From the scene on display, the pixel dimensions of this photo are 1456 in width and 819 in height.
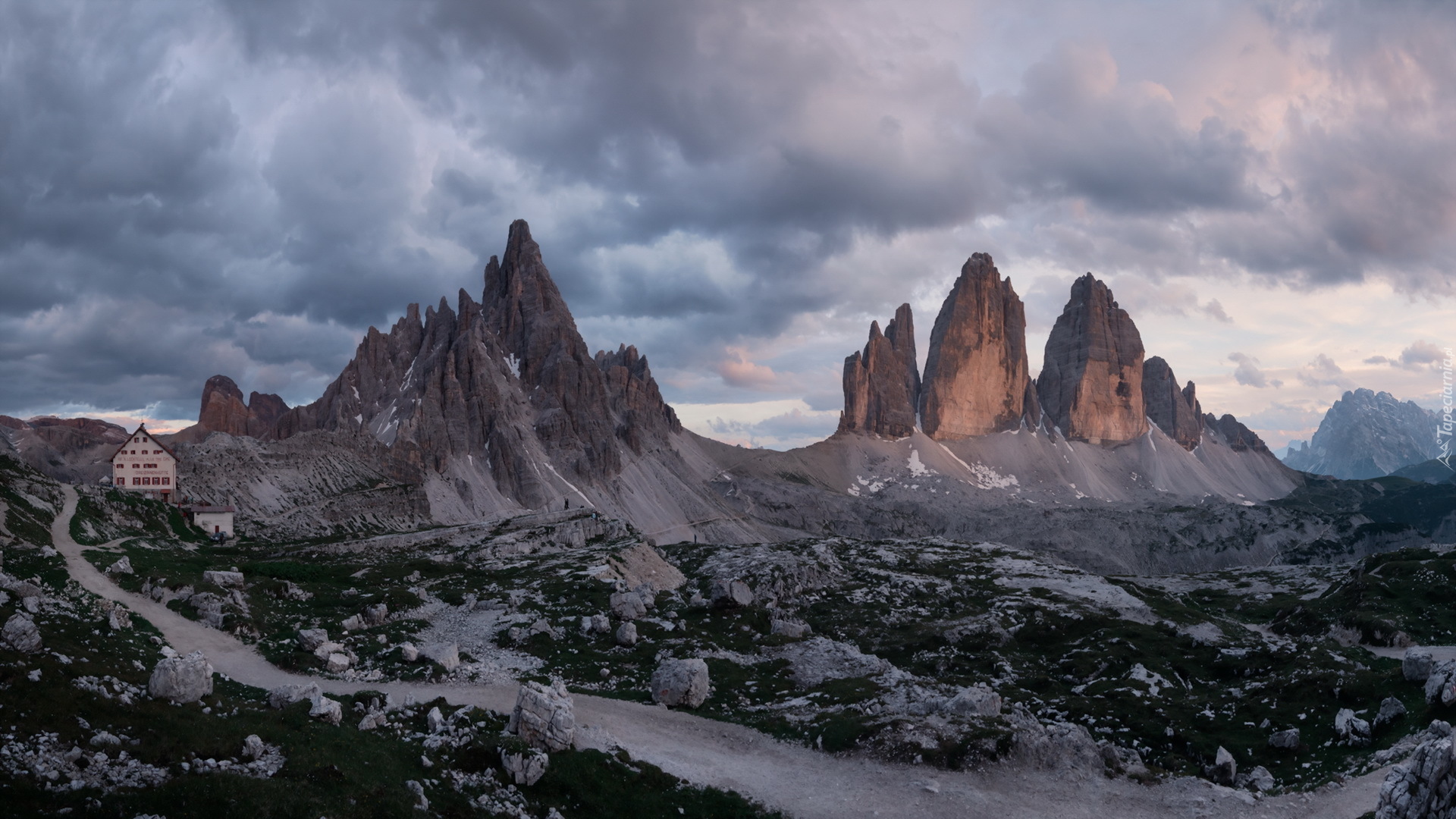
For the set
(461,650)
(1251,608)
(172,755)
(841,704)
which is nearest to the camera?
(172,755)

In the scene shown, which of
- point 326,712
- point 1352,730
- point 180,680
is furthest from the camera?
point 1352,730

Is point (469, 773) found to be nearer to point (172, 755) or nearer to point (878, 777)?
point (172, 755)

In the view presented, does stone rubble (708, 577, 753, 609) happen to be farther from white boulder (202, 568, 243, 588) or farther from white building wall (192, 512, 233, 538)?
white building wall (192, 512, 233, 538)

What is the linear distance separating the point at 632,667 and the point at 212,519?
73.3 m

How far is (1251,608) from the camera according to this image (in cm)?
10838

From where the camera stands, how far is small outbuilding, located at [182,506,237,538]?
321 feet

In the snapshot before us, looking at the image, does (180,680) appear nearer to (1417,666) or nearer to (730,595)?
(730,595)

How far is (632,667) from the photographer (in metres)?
52.3

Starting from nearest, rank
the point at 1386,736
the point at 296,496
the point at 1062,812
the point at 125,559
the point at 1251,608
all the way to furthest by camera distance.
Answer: the point at 1062,812
the point at 1386,736
the point at 125,559
the point at 1251,608
the point at 296,496

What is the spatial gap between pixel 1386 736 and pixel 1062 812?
21.5 meters

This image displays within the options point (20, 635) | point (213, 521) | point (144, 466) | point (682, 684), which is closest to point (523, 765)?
point (682, 684)

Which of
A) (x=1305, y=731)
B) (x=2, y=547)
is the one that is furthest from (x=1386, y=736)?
(x=2, y=547)

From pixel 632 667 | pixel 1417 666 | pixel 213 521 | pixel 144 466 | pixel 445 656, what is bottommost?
pixel 632 667

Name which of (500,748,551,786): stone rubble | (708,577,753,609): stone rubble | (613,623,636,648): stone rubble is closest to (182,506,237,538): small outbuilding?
(708,577,753,609): stone rubble
